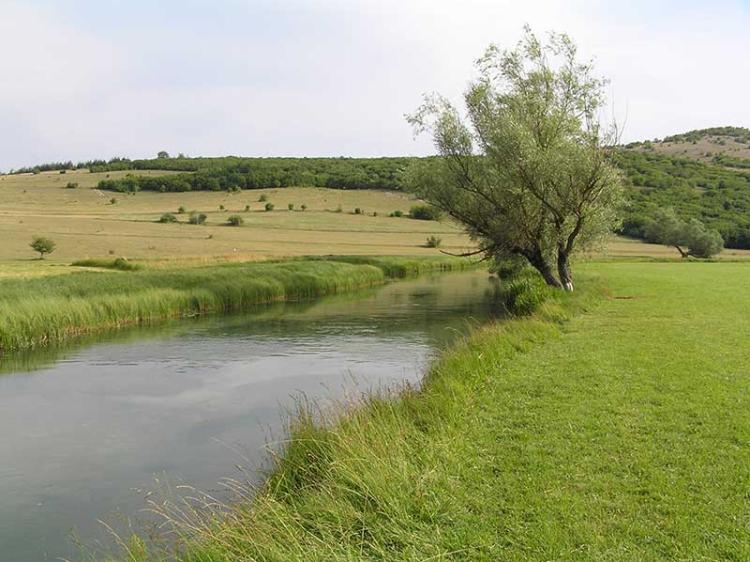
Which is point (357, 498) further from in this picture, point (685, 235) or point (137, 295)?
point (685, 235)

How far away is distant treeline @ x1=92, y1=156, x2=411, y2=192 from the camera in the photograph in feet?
320

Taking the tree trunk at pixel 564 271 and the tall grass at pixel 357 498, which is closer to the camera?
the tall grass at pixel 357 498

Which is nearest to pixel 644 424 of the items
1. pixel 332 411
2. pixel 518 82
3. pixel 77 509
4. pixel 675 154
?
pixel 332 411

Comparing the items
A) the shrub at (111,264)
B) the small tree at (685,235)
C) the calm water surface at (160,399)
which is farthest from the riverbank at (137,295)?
the small tree at (685,235)

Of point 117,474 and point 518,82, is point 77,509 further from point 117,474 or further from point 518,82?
point 518,82

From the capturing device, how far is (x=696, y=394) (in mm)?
9484

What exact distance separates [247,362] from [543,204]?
1210 centimetres

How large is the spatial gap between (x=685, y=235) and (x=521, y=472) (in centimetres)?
6578

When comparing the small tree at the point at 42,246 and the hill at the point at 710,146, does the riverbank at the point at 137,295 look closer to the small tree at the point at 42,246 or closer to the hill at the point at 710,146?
the small tree at the point at 42,246

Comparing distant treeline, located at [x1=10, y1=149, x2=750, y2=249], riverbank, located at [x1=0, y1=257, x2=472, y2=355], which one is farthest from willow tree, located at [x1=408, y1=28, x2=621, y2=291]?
distant treeline, located at [x1=10, y1=149, x2=750, y2=249]

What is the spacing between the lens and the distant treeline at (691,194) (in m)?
76.3

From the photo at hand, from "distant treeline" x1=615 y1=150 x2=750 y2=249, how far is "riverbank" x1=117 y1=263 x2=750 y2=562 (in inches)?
2289

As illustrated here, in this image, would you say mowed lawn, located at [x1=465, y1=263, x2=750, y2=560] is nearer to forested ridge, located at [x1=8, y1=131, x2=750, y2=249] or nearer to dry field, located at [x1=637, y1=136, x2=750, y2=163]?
forested ridge, located at [x1=8, y1=131, x2=750, y2=249]

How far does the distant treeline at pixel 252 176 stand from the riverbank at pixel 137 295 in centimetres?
5047
